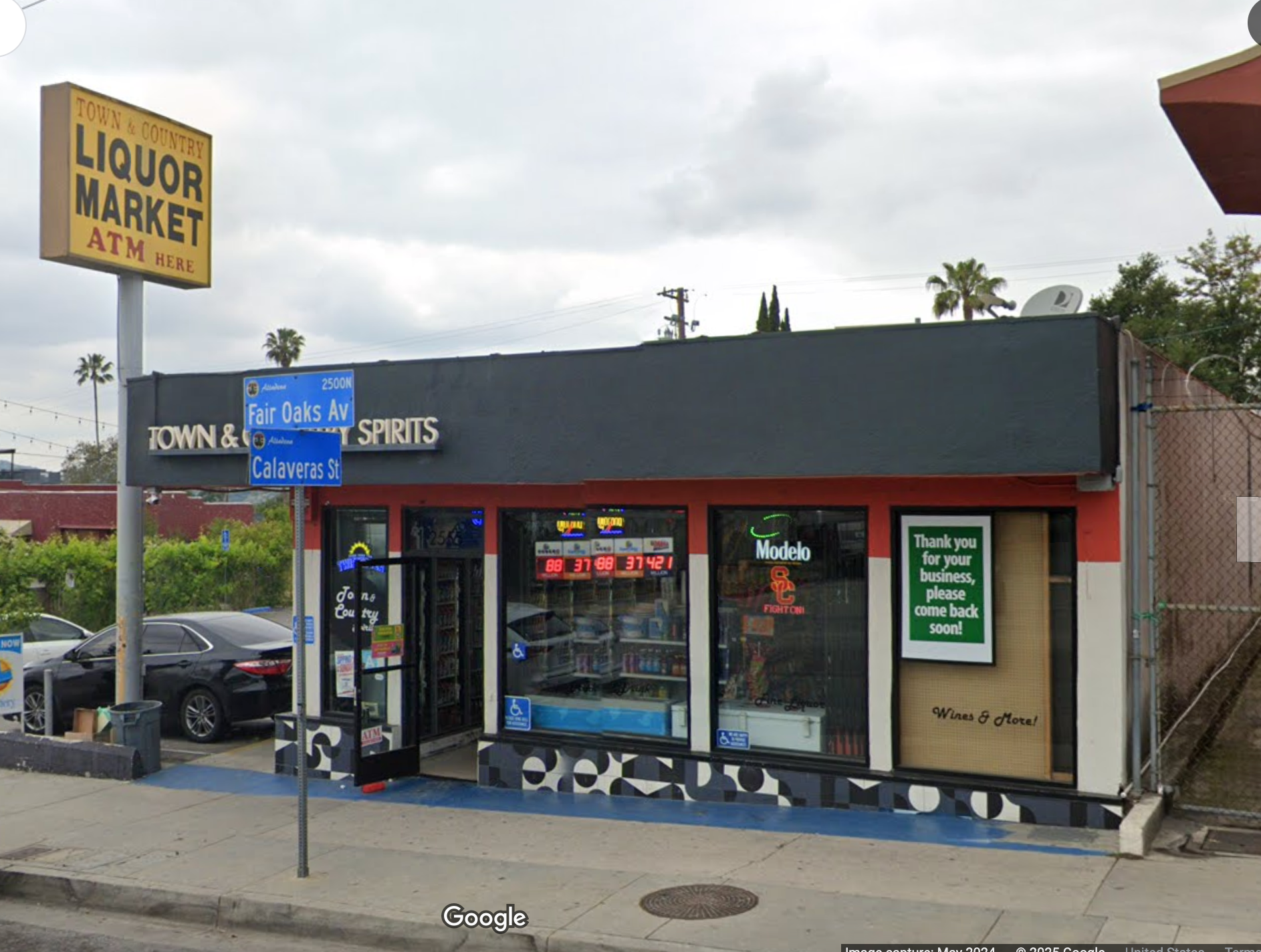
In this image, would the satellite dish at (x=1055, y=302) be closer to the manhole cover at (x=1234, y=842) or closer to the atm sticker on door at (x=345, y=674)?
the manhole cover at (x=1234, y=842)

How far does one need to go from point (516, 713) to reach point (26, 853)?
4105 millimetres

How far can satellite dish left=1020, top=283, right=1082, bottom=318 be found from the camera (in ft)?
29.3

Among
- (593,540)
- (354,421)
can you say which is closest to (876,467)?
(593,540)

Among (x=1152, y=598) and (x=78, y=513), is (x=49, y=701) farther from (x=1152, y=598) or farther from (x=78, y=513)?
(x=78, y=513)

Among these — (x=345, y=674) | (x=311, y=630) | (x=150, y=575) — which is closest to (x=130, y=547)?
(x=311, y=630)

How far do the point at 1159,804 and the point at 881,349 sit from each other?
→ 12.5 ft

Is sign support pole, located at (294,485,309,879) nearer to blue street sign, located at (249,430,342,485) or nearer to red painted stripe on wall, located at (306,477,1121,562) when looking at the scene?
blue street sign, located at (249,430,342,485)

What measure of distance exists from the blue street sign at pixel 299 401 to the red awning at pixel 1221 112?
6232 millimetres

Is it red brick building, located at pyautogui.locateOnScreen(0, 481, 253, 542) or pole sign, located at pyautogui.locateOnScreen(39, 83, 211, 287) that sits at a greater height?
pole sign, located at pyautogui.locateOnScreen(39, 83, 211, 287)

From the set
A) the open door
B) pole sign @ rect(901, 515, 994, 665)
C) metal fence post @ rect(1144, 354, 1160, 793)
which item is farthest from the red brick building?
metal fence post @ rect(1144, 354, 1160, 793)

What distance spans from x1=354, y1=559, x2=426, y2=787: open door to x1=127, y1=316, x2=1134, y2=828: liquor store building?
0.11 ft

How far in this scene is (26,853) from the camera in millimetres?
9555

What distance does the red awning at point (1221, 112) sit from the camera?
7.62m

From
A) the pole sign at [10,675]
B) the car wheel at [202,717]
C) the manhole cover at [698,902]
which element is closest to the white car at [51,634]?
the car wheel at [202,717]
